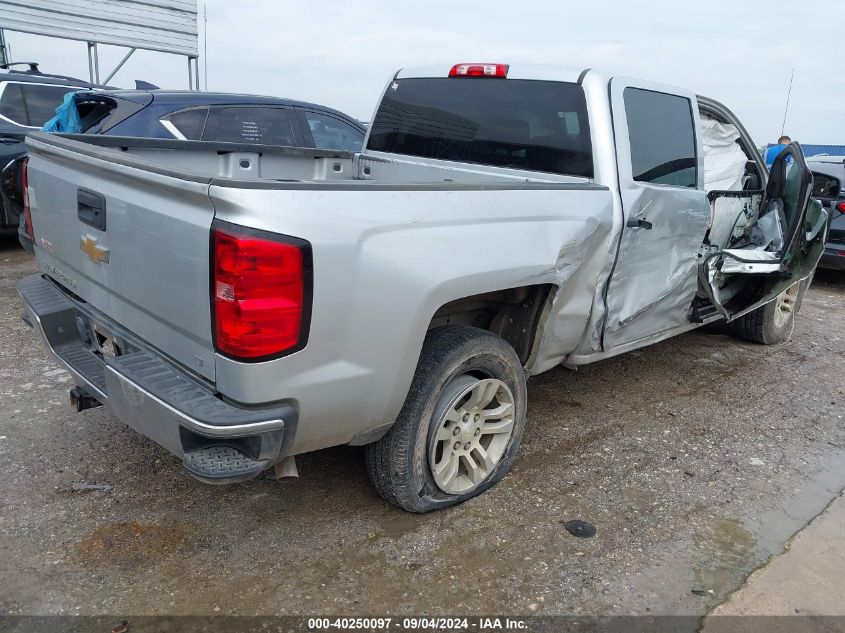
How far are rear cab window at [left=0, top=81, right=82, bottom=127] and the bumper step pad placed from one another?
21.6 feet

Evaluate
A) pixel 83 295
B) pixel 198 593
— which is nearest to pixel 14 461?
pixel 83 295

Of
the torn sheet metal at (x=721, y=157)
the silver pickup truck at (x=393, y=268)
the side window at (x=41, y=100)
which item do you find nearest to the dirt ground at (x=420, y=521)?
the silver pickup truck at (x=393, y=268)

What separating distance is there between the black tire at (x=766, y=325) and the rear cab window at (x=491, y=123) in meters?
2.89

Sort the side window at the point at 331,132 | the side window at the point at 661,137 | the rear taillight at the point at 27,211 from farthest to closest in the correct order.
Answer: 1. the side window at the point at 331,132
2. the side window at the point at 661,137
3. the rear taillight at the point at 27,211

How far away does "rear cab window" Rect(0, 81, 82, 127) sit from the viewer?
701 cm

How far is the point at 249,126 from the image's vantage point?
586 centimetres

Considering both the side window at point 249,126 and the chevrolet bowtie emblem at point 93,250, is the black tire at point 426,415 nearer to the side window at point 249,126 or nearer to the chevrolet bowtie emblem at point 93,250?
the chevrolet bowtie emblem at point 93,250

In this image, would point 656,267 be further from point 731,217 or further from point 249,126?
point 249,126

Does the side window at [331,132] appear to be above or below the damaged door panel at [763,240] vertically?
above

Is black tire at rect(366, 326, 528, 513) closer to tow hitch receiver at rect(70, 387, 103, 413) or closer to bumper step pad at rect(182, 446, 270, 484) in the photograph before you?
bumper step pad at rect(182, 446, 270, 484)

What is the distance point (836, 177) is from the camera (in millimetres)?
7715

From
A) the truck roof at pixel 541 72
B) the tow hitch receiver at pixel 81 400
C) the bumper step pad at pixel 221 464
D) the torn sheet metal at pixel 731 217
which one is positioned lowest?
the tow hitch receiver at pixel 81 400

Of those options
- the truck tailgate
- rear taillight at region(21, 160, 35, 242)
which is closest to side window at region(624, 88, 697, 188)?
the truck tailgate

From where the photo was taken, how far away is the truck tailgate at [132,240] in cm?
205
